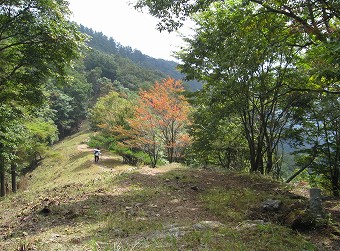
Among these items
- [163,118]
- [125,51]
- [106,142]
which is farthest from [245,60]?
[125,51]

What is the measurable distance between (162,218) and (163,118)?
1463 cm

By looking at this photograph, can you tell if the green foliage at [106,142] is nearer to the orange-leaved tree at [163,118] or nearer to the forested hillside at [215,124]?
the orange-leaved tree at [163,118]

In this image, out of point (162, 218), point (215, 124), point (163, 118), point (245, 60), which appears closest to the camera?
point (162, 218)

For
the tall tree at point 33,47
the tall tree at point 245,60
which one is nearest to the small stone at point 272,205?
the tall tree at point 245,60

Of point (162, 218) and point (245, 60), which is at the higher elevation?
point (245, 60)

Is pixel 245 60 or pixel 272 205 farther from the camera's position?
pixel 245 60

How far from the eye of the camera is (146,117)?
2094 centimetres

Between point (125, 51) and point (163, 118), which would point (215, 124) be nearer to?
point (163, 118)

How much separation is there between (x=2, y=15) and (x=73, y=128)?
187 feet

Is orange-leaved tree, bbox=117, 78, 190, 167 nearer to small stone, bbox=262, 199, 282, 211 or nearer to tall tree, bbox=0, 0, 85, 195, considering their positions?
tall tree, bbox=0, 0, 85, 195

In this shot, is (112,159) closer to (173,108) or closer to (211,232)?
(173,108)

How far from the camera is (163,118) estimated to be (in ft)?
69.3

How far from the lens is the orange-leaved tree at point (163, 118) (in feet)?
68.0

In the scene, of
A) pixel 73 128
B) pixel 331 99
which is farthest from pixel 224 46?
pixel 73 128
